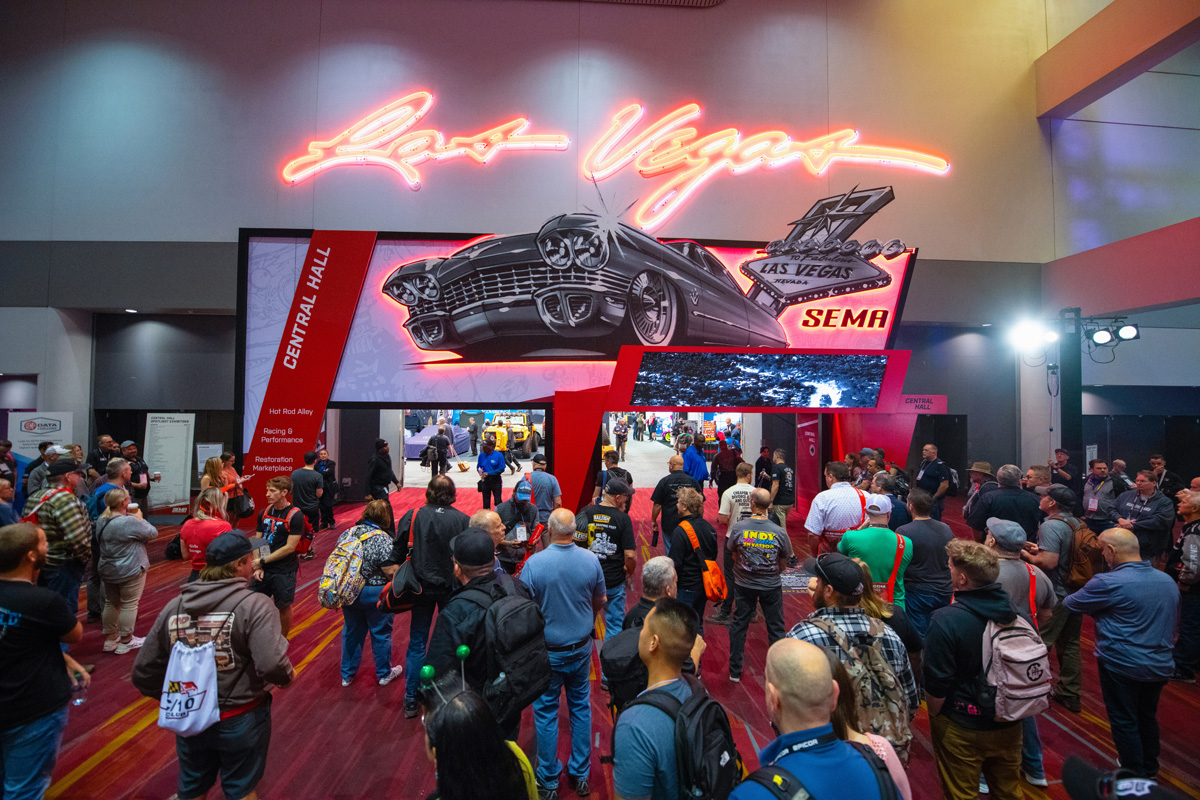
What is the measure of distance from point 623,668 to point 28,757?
9.47ft

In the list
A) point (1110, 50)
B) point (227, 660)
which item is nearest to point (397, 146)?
point (227, 660)

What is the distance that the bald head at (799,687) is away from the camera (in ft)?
5.45

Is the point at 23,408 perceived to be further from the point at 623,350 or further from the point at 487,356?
the point at 623,350

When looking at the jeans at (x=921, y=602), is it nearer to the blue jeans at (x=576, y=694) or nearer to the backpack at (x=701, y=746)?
the blue jeans at (x=576, y=694)

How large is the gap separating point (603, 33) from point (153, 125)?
886cm

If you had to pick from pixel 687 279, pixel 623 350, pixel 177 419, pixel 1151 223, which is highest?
pixel 1151 223

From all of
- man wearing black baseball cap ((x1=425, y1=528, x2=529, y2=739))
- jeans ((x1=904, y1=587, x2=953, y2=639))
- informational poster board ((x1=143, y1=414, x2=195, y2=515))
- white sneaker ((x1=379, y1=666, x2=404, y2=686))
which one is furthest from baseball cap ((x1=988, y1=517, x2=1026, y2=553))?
informational poster board ((x1=143, y1=414, x2=195, y2=515))

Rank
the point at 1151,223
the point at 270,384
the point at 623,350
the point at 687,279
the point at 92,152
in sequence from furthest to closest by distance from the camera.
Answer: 1. the point at 1151,223
2. the point at 92,152
3. the point at 687,279
4. the point at 270,384
5. the point at 623,350

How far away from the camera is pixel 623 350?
7820 mm

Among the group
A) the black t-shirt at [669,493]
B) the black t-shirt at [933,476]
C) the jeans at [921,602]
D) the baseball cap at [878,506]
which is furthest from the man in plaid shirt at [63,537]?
the black t-shirt at [933,476]

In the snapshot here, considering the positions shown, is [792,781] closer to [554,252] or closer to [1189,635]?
[1189,635]

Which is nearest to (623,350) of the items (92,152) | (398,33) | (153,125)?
(398,33)

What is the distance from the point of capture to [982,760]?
2.77 m

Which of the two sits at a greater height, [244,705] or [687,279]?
[687,279]
